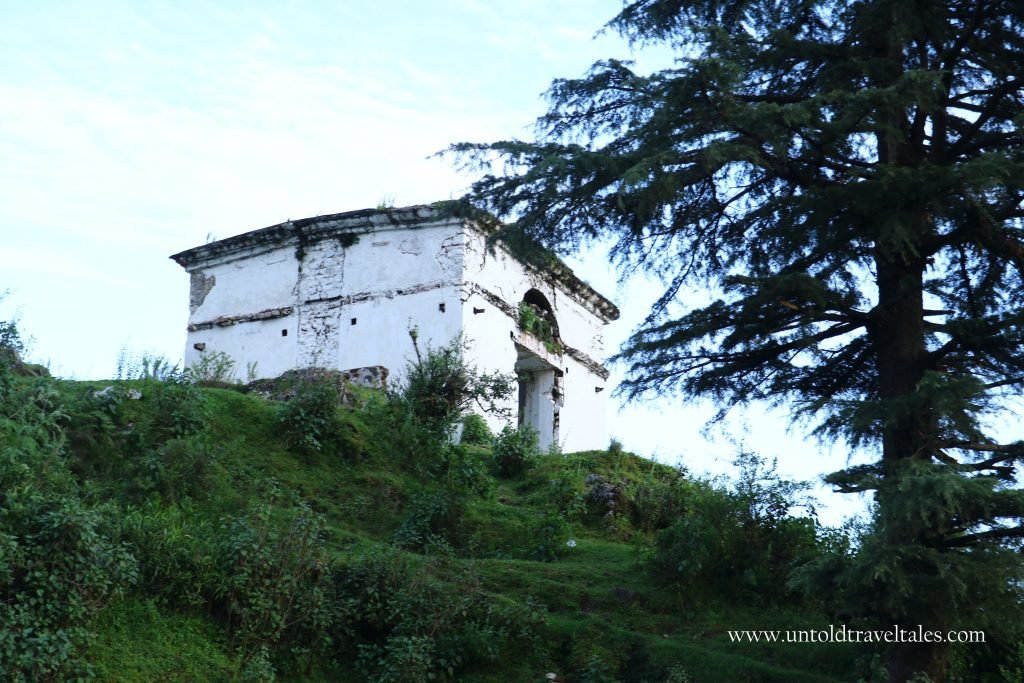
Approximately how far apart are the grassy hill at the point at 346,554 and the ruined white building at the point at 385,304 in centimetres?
350

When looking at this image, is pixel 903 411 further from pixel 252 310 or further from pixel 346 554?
pixel 252 310

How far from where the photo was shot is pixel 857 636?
10.2 metres

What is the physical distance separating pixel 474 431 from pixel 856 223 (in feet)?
26.6

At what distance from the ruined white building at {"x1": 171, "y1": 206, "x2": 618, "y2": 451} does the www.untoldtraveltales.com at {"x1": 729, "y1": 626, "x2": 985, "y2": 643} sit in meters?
8.48

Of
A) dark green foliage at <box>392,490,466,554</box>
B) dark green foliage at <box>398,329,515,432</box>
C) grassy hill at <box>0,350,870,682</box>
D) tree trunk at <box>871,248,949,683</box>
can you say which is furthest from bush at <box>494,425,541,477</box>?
tree trunk at <box>871,248,949,683</box>

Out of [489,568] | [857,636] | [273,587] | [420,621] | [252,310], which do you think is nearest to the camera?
[273,587]

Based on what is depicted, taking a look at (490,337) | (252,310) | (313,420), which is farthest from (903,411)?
(252,310)

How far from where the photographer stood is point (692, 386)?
10914mm

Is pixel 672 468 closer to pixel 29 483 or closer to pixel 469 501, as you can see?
pixel 469 501

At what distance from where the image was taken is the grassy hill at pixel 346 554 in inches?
347

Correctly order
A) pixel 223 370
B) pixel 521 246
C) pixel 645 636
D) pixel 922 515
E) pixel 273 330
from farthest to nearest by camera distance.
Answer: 1. pixel 273 330
2. pixel 223 370
3. pixel 521 246
4. pixel 645 636
5. pixel 922 515

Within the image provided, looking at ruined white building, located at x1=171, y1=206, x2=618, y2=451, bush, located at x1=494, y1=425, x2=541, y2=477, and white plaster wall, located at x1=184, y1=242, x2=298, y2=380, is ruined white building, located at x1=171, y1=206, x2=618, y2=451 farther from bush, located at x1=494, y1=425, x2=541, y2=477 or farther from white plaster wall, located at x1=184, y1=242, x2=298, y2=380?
bush, located at x1=494, y1=425, x2=541, y2=477

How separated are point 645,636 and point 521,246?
3.66 meters

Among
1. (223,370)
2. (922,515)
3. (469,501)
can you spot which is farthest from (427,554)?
(223,370)
